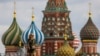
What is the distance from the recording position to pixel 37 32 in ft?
177

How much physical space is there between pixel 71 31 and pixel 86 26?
1.40 metres

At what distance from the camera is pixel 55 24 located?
55656 mm

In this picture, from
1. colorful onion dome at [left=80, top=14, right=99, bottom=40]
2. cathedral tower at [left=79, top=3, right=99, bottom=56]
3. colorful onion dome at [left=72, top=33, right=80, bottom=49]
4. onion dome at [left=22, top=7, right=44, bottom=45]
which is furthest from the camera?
colorful onion dome at [left=72, top=33, right=80, bottom=49]

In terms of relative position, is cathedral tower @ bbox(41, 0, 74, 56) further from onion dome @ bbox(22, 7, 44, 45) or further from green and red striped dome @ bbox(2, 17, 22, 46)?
green and red striped dome @ bbox(2, 17, 22, 46)

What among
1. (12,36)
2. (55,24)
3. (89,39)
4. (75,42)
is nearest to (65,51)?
(89,39)

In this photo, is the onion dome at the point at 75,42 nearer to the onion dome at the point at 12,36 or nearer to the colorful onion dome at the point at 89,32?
the colorful onion dome at the point at 89,32

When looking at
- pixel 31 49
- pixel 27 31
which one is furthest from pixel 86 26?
pixel 31 49

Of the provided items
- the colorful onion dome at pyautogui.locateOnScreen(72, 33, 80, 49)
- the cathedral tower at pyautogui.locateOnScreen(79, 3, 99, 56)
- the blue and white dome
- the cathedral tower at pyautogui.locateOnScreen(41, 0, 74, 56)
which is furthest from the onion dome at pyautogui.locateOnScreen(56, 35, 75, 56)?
the colorful onion dome at pyautogui.locateOnScreen(72, 33, 80, 49)

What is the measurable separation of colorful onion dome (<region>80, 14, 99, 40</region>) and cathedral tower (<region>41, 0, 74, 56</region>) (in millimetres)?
1124

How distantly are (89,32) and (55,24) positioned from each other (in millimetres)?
3010

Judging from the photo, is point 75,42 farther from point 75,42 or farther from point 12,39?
point 12,39

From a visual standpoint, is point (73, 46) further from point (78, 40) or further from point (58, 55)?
point (58, 55)

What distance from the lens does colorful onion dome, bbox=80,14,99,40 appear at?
55438mm

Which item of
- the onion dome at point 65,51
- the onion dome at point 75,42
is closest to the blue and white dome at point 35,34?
the onion dome at point 65,51
